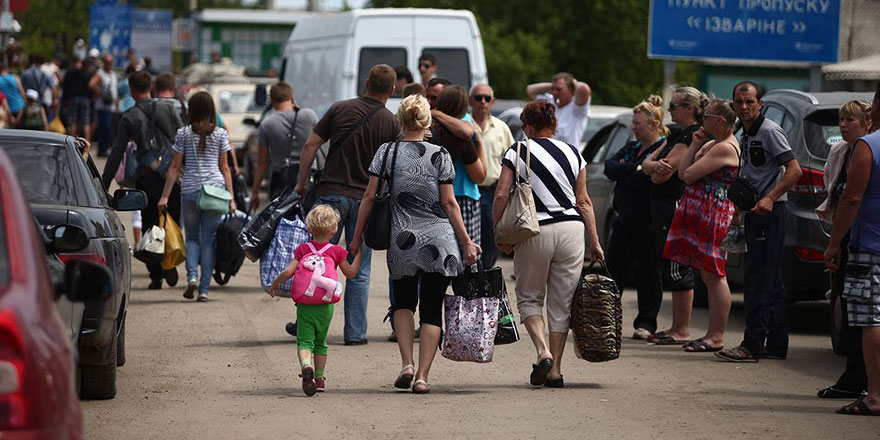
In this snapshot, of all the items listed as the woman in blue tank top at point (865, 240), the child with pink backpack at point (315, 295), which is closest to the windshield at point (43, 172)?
the child with pink backpack at point (315, 295)

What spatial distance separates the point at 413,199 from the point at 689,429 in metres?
2.05

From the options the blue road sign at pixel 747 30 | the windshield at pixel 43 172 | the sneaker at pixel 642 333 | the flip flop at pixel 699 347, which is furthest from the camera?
the blue road sign at pixel 747 30

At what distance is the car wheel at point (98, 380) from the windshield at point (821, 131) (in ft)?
17.2

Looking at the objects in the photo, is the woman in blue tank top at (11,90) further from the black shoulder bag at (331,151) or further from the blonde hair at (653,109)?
the blonde hair at (653,109)

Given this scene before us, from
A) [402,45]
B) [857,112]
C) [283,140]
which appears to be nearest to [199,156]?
[283,140]

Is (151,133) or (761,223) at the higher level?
(151,133)

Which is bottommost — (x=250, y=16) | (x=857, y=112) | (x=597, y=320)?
(x=597, y=320)

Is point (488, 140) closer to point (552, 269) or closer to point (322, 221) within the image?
point (552, 269)

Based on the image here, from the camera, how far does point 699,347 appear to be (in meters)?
10.3

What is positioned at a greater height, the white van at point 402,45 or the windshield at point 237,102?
the white van at point 402,45

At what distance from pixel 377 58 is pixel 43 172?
474 inches

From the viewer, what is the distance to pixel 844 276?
8.29 meters

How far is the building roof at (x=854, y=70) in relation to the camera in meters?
23.8

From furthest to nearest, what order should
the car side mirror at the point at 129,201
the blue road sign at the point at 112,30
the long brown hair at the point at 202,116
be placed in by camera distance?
the blue road sign at the point at 112,30, the long brown hair at the point at 202,116, the car side mirror at the point at 129,201
